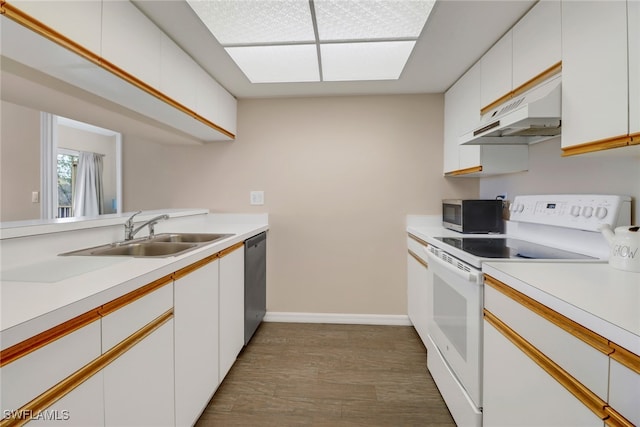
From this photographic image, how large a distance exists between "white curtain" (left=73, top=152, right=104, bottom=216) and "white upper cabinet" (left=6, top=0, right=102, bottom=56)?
244 centimetres

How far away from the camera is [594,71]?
105 centimetres

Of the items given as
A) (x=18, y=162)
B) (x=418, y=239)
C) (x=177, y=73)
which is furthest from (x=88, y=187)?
(x=418, y=239)

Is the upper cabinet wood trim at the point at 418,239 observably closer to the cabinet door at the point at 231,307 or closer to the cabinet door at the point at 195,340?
the cabinet door at the point at 231,307

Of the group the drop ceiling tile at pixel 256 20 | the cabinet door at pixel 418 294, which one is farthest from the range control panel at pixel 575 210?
the drop ceiling tile at pixel 256 20

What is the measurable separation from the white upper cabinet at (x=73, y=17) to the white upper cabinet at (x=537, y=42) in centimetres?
197

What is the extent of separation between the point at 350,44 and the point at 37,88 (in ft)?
5.60

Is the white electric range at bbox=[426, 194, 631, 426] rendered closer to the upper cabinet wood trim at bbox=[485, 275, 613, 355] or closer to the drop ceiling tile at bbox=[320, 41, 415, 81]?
the upper cabinet wood trim at bbox=[485, 275, 613, 355]

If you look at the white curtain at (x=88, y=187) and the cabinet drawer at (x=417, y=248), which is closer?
the cabinet drawer at (x=417, y=248)

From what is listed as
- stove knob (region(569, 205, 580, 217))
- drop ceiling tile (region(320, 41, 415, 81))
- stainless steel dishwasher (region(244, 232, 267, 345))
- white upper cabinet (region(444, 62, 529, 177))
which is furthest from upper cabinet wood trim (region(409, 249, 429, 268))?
drop ceiling tile (region(320, 41, 415, 81))

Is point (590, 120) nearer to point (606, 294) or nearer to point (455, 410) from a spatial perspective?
point (606, 294)

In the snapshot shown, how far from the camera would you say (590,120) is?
1.07 meters

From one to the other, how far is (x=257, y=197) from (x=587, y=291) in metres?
2.39

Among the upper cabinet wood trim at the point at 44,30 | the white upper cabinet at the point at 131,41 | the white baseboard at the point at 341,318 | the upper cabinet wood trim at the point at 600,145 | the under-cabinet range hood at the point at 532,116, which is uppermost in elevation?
the white upper cabinet at the point at 131,41

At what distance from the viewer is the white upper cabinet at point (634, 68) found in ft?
2.95
